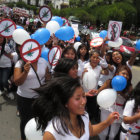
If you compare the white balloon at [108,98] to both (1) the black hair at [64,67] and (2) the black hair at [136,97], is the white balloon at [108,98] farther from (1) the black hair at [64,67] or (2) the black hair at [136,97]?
(1) the black hair at [64,67]

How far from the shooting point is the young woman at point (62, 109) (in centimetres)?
119

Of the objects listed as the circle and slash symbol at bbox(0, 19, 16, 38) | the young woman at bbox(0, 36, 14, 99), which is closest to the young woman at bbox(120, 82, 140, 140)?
the circle and slash symbol at bbox(0, 19, 16, 38)

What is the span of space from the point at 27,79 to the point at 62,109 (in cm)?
94

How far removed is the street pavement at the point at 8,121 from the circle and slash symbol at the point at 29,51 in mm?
1470

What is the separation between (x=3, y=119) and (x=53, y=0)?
71358mm

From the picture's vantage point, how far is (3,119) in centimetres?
316

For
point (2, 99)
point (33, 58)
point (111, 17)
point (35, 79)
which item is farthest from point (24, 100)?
point (111, 17)

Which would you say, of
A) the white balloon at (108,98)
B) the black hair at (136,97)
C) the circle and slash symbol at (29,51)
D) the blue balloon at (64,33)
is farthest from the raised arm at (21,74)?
the blue balloon at (64,33)

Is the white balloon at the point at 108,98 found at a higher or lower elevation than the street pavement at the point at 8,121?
higher

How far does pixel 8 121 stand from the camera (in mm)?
3117

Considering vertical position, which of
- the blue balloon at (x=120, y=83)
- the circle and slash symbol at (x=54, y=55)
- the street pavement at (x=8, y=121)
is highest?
the circle and slash symbol at (x=54, y=55)

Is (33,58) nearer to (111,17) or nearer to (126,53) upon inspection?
(126,53)

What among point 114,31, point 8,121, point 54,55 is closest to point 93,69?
point 54,55

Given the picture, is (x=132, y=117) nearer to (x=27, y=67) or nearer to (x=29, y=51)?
(x=27, y=67)
